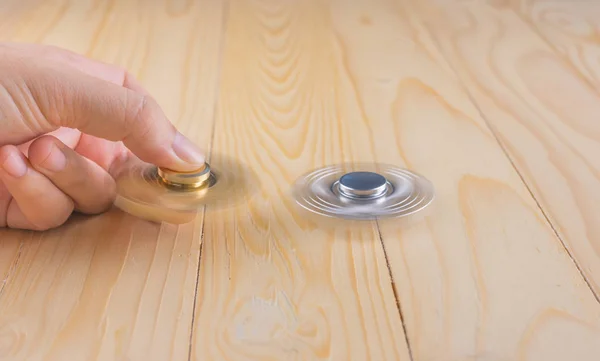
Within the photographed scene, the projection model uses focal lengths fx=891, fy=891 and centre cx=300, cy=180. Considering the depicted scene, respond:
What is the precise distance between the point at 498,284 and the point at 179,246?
0.32 metres

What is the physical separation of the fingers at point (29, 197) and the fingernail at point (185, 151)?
0.13m

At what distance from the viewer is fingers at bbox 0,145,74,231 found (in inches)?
33.9

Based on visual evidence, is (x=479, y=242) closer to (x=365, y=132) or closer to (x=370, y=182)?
(x=370, y=182)

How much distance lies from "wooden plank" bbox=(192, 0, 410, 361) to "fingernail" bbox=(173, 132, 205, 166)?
0.22 ft

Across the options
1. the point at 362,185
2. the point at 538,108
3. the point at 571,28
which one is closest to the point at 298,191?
the point at 362,185

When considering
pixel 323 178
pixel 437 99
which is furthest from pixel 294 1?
pixel 323 178

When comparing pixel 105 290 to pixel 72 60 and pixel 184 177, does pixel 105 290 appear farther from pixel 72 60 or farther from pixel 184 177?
pixel 72 60

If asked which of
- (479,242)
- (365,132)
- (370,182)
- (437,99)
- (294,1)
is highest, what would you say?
(294,1)

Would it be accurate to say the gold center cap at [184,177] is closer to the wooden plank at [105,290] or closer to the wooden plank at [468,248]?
the wooden plank at [105,290]

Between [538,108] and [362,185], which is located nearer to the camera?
[362,185]

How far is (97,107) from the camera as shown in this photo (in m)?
0.89

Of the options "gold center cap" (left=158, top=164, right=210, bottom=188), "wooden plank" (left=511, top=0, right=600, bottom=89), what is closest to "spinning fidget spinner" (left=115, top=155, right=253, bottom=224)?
"gold center cap" (left=158, top=164, right=210, bottom=188)

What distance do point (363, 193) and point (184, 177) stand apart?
208 mm

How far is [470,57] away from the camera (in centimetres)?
162
